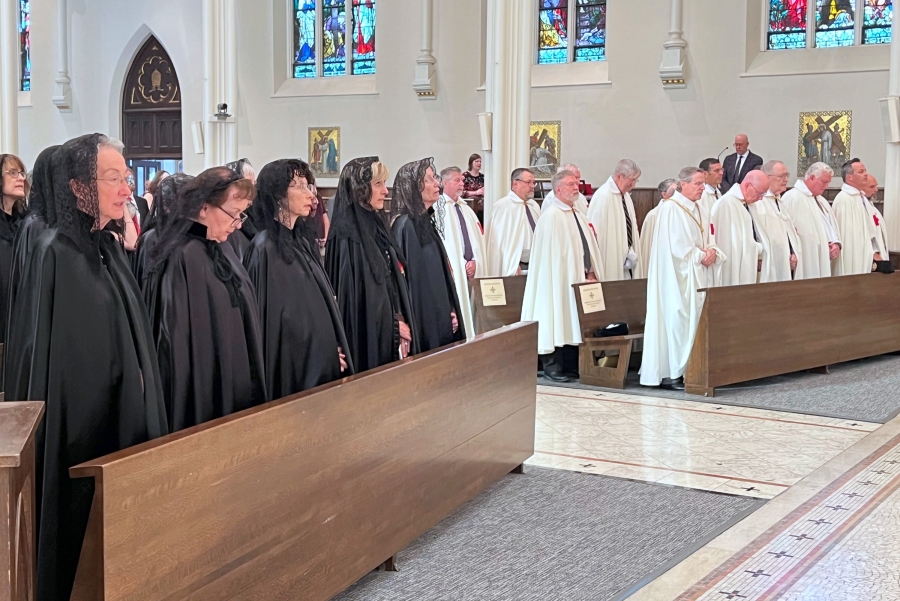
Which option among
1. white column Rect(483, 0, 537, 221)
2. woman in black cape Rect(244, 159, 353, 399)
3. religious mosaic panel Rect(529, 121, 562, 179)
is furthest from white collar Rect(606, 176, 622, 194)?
religious mosaic panel Rect(529, 121, 562, 179)

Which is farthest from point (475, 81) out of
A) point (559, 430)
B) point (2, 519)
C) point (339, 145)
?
point (2, 519)

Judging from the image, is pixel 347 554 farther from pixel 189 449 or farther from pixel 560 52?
pixel 560 52

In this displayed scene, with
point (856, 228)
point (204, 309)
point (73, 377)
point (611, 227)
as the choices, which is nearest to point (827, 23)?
point (856, 228)

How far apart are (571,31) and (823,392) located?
1075 centimetres

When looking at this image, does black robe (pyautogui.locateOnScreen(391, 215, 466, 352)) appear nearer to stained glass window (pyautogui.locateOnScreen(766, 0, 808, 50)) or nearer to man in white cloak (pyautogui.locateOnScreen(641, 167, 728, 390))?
man in white cloak (pyautogui.locateOnScreen(641, 167, 728, 390))

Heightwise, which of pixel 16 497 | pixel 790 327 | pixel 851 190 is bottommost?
pixel 790 327

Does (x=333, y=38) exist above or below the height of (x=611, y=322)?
above

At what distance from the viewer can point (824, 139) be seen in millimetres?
15203

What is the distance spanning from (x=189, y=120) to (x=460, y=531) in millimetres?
16948

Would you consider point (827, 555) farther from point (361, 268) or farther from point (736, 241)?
point (736, 241)

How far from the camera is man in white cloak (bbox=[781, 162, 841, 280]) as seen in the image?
991 cm

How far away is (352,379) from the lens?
376 cm

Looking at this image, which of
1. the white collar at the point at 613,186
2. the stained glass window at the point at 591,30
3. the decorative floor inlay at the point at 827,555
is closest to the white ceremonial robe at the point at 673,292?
the white collar at the point at 613,186


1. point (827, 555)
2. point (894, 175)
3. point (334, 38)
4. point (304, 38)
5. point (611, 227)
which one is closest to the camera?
point (827, 555)
